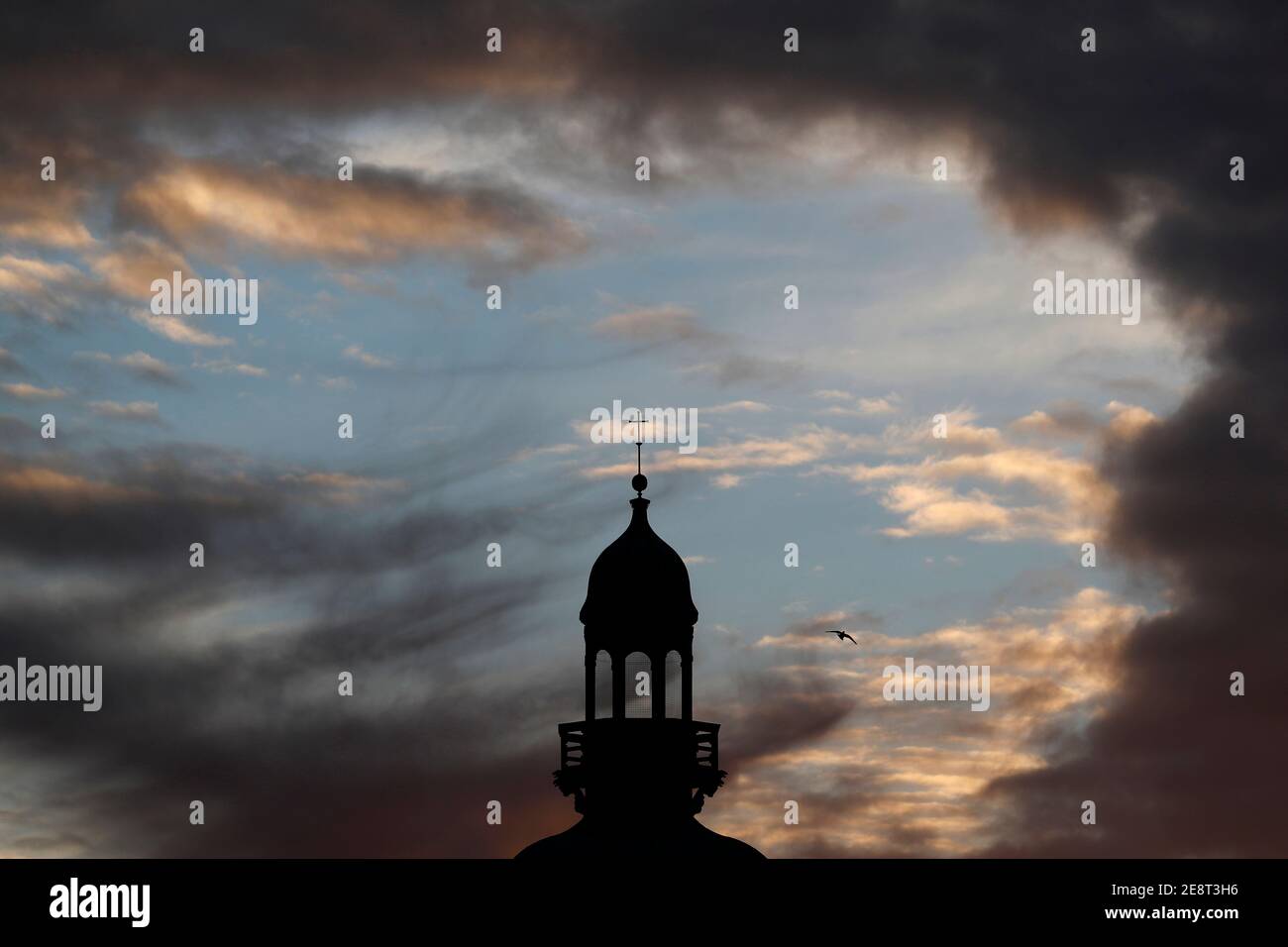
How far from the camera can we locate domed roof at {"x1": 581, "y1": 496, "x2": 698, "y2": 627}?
8744 cm

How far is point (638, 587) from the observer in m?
87.6

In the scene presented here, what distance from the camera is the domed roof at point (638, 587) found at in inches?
3442
